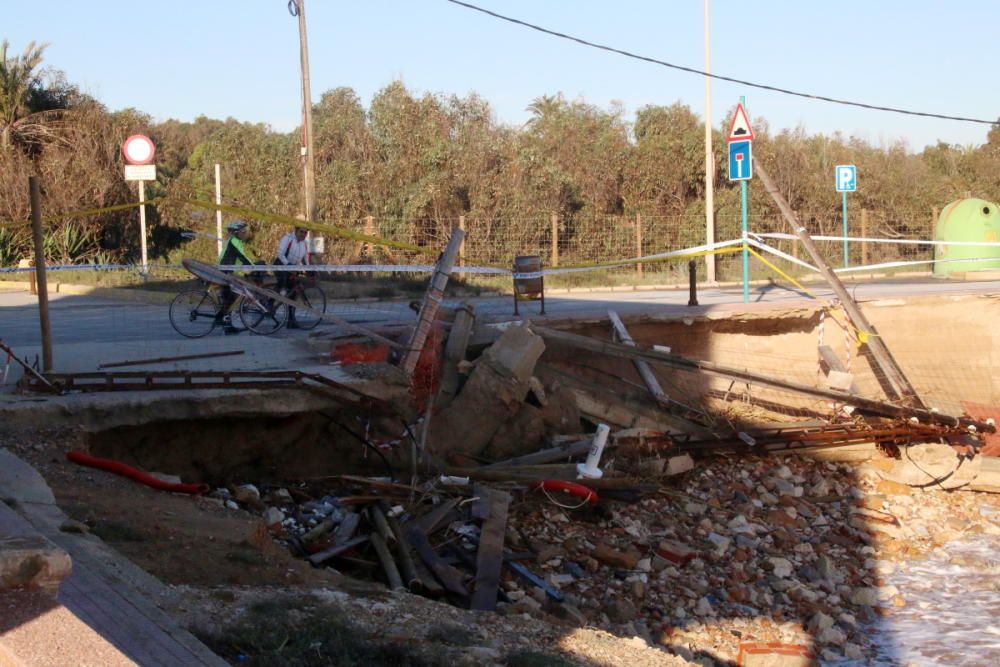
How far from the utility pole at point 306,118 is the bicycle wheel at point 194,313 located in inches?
318

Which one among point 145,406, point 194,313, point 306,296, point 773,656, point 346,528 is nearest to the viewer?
point 773,656

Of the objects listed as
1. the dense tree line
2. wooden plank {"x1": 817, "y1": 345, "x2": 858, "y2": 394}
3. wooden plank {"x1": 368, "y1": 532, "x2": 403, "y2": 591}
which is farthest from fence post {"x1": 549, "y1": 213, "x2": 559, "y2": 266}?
wooden plank {"x1": 368, "y1": 532, "x2": 403, "y2": 591}

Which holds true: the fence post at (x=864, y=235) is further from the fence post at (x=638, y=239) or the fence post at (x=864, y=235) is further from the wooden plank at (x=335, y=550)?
the wooden plank at (x=335, y=550)

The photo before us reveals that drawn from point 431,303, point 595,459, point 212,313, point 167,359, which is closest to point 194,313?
point 212,313

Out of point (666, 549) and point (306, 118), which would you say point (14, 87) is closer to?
point (306, 118)

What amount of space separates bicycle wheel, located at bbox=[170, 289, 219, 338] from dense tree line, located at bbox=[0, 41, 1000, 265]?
11756mm

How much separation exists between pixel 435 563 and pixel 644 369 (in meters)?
5.24

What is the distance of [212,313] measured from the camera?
12820 mm

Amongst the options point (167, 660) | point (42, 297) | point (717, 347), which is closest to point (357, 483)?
point (42, 297)

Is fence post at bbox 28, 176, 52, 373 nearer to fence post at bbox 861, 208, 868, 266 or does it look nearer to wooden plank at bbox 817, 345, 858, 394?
wooden plank at bbox 817, 345, 858, 394

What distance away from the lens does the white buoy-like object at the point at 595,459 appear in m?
9.81

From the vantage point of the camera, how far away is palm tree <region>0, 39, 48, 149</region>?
90.7 feet

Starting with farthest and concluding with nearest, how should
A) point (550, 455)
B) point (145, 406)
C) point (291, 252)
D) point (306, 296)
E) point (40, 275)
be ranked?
point (291, 252), point (306, 296), point (550, 455), point (40, 275), point (145, 406)

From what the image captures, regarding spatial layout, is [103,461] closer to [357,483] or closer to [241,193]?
[357,483]
